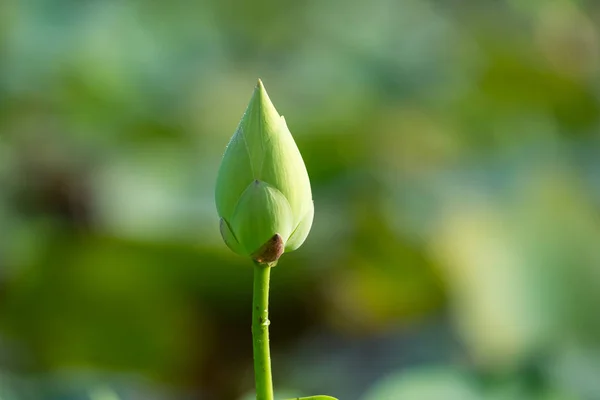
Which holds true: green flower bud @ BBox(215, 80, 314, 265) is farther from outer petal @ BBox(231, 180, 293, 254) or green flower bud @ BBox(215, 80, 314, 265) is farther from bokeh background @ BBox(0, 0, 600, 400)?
bokeh background @ BBox(0, 0, 600, 400)

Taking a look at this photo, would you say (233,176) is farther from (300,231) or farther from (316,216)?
(316,216)

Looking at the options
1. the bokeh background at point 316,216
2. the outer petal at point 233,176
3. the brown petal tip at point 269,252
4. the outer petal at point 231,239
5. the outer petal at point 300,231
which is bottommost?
the brown petal tip at point 269,252

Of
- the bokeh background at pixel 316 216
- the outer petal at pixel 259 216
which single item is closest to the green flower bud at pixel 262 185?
the outer petal at pixel 259 216

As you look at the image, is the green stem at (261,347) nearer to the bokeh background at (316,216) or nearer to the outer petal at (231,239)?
the outer petal at (231,239)

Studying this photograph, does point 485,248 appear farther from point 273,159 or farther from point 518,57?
point 273,159

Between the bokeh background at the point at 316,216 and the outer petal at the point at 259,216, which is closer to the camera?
the outer petal at the point at 259,216

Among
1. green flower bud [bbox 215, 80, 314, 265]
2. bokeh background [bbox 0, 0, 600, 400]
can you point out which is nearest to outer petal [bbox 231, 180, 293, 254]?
green flower bud [bbox 215, 80, 314, 265]
